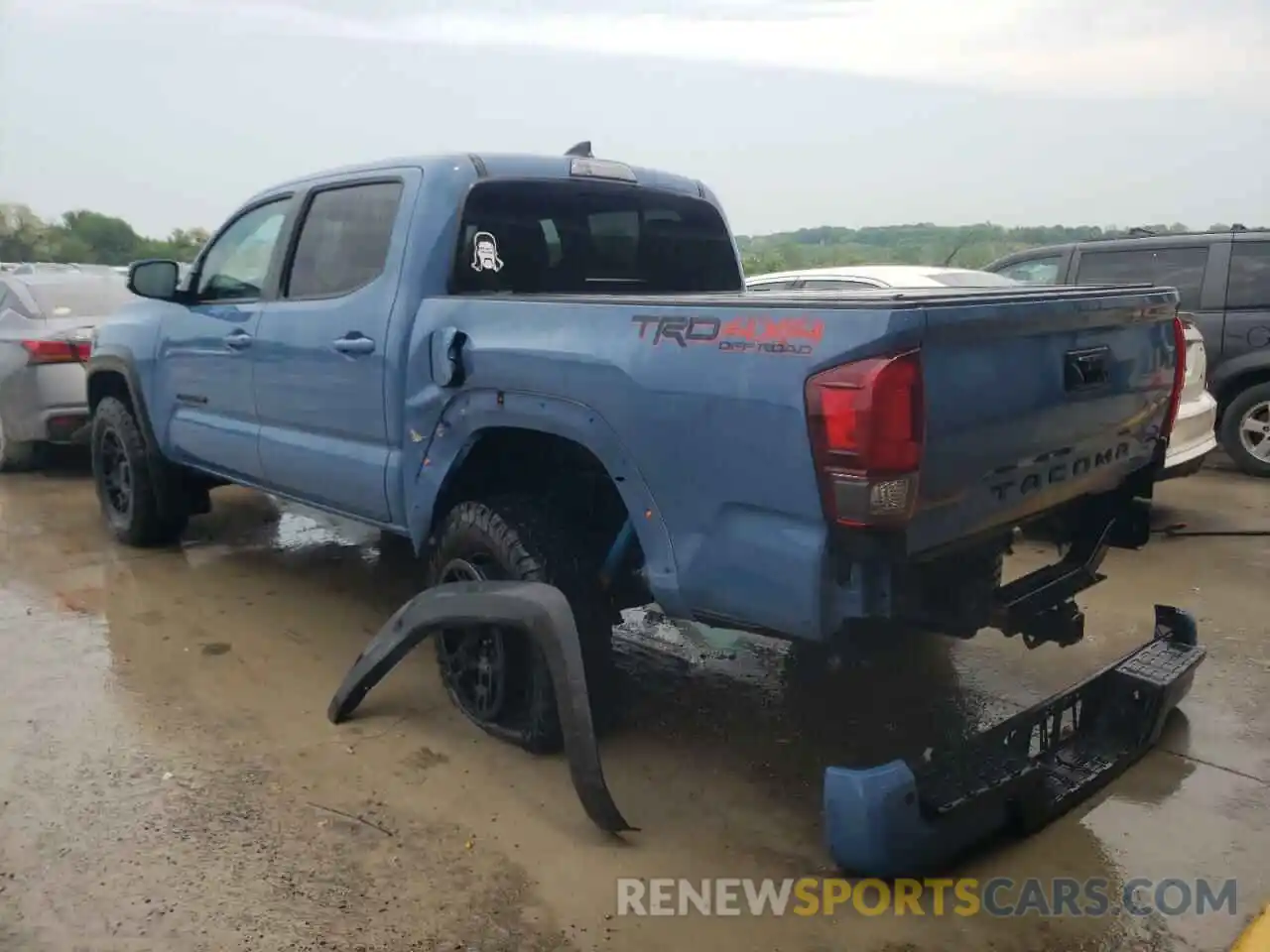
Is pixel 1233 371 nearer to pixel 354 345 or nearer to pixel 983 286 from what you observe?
pixel 983 286

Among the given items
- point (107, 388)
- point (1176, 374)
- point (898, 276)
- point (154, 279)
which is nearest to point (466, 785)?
point (1176, 374)

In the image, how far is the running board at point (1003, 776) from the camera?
2764 millimetres

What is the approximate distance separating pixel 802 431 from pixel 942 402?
361 mm

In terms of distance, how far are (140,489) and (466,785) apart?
3.50m

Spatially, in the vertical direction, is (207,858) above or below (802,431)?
below

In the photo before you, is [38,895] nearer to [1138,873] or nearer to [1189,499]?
[1138,873]

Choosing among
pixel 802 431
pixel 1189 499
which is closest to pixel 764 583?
pixel 802 431

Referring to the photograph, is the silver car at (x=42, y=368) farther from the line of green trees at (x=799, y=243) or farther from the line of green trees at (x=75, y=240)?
the line of green trees at (x=75, y=240)

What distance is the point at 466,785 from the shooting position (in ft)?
11.3

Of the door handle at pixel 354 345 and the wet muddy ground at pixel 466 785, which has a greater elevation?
the door handle at pixel 354 345

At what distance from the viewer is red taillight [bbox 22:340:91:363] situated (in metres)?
7.88

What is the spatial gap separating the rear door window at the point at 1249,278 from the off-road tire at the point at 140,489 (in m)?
7.41

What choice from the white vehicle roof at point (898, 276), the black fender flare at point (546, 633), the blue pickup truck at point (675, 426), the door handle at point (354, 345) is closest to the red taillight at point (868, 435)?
the blue pickup truck at point (675, 426)

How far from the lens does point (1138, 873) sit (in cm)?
295
